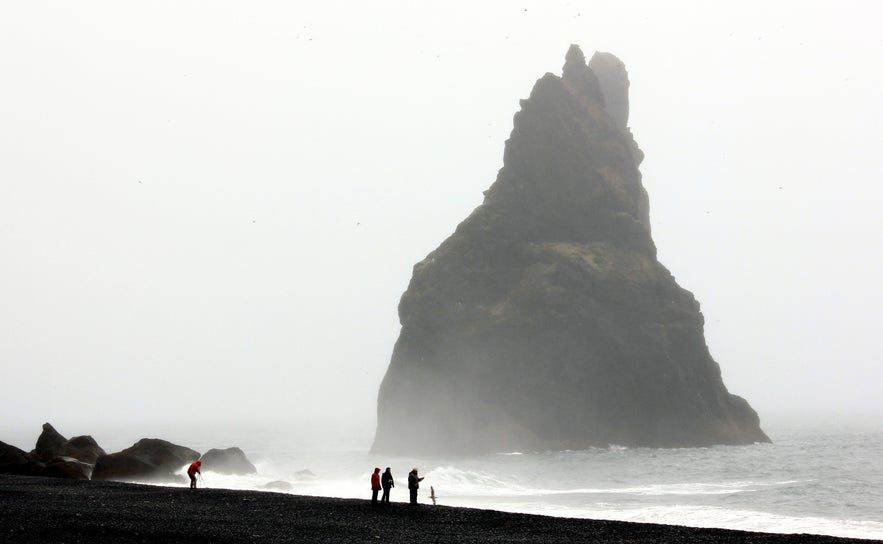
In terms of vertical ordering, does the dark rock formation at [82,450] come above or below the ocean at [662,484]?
above

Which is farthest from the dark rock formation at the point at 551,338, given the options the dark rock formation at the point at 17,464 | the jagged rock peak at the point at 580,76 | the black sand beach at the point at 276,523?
the black sand beach at the point at 276,523

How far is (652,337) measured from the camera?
10975 centimetres

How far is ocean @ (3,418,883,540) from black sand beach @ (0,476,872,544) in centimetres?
784

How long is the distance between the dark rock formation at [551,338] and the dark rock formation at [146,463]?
166ft

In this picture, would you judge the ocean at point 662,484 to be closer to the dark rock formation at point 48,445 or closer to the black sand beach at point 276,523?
the black sand beach at point 276,523

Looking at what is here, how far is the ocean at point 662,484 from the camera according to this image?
4050 centimetres

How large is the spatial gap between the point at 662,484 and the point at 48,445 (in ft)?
137

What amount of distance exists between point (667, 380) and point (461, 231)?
3251 centimetres

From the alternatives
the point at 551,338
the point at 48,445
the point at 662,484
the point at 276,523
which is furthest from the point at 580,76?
the point at 276,523

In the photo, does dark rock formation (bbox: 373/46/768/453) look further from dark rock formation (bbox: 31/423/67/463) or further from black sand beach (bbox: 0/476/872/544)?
black sand beach (bbox: 0/476/872/544)

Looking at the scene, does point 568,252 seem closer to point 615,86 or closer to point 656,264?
point 656,264

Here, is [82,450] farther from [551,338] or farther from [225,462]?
[551,338]

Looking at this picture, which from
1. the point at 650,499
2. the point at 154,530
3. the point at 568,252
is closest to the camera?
the point at 154,530

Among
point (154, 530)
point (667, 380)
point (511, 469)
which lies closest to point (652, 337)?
point (667, 380)
